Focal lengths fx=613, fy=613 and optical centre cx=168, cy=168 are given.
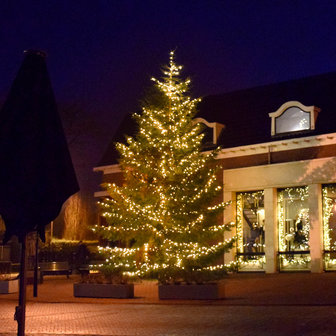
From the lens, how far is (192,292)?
16.9 metres

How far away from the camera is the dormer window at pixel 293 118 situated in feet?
87.5

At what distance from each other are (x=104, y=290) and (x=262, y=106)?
590 inches

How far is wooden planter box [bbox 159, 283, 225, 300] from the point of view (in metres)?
16.6

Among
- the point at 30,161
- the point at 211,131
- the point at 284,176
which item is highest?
the point at 211,131

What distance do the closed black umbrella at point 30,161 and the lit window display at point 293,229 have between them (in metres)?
21.2

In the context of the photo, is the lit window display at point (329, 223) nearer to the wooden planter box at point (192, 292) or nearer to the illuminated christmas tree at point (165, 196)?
the illuminated christmas tree at point (165, 196)

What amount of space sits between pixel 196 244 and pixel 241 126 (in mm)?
10584

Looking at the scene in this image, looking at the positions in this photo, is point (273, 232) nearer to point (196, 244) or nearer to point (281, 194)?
point (281, 194)

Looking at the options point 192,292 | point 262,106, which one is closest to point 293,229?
point 262,106

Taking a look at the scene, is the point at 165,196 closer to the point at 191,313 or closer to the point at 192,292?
the point at 192,292

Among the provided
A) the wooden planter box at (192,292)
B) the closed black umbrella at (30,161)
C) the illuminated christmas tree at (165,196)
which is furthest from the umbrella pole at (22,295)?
the illuminated christmas tree at (165,196)

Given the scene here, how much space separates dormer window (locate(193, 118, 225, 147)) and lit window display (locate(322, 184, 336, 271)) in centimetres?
626

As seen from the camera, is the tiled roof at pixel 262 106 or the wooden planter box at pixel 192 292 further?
the tiled roof at pixel 262 106

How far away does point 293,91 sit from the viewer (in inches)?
1163
